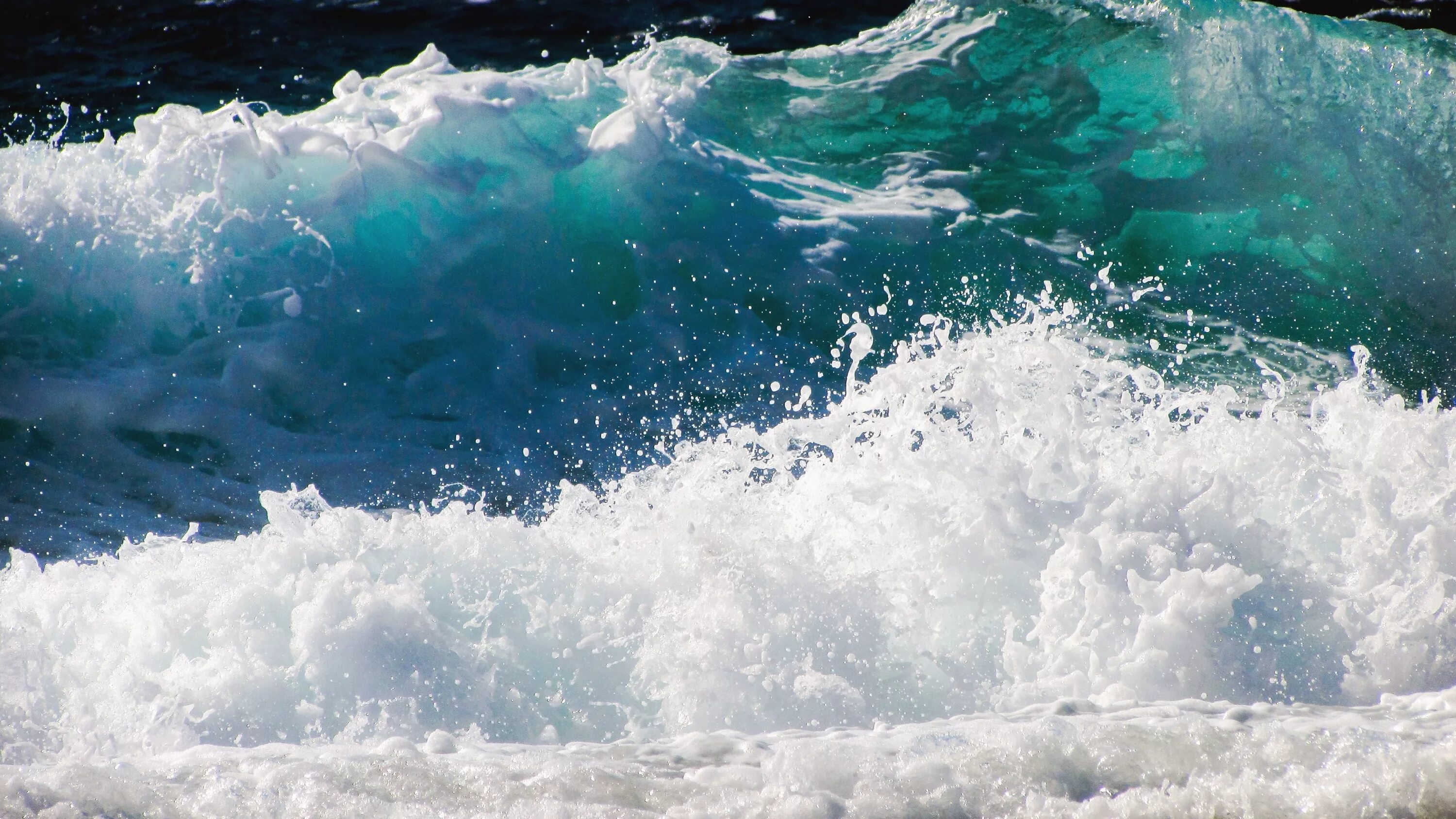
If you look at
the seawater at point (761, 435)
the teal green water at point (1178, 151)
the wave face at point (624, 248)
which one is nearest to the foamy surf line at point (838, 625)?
the seawater at point (761, 435)

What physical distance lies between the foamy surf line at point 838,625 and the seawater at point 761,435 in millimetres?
14

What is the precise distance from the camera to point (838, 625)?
9.37ft

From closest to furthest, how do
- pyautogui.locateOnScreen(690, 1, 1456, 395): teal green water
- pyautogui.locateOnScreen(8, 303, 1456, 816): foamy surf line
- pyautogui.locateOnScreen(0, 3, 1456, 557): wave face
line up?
pyautogui.locateOnScreen(8, 303, 1456, 816): foamy surf line, pyautogui.locateOnScreen(0, 3, 1456, 557): wave face, pyautogui.locateOnScreen(690, 1, 1456, 395): teal green water

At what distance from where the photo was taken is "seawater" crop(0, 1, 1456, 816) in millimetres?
2117

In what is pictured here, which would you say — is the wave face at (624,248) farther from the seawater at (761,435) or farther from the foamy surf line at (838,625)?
the foamy surf line at (838,625)

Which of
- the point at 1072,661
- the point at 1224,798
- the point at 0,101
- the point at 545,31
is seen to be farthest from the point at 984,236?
the point at 0,101

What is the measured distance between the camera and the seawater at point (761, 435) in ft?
6.95

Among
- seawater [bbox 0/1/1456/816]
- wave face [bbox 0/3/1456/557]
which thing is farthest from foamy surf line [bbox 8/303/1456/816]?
wave face [bbox 0/3/1456/557]

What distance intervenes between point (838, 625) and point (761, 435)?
4.48 feet

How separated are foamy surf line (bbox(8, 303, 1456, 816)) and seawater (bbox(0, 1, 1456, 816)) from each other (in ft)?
0.05

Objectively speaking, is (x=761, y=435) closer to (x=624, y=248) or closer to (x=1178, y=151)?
(x=624, y=248)

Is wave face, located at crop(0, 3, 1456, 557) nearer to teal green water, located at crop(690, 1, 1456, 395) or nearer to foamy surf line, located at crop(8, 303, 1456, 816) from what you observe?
teal green water, located at crop(690, 1, 1456, 395)

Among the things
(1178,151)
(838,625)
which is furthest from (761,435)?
(1178,151)

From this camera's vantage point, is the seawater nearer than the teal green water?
Yes
